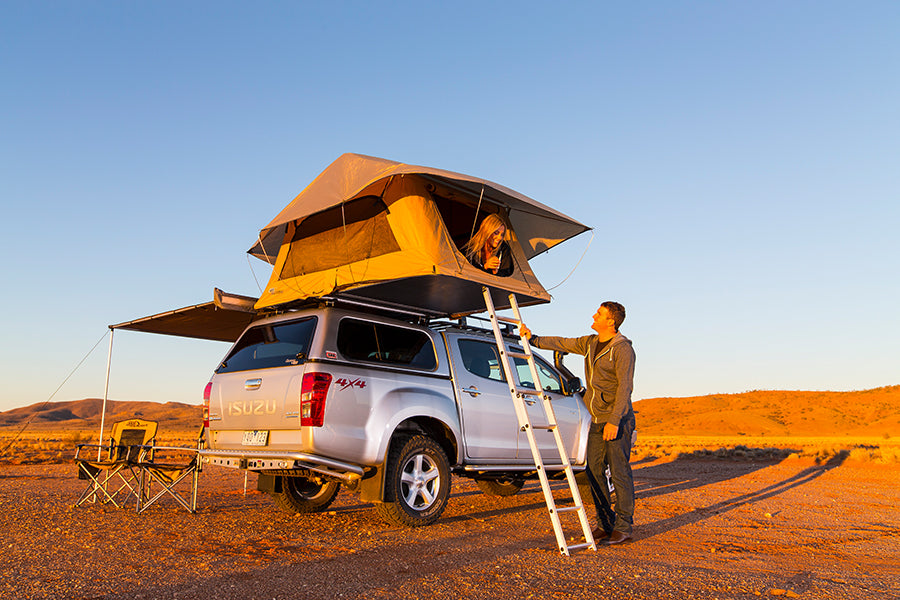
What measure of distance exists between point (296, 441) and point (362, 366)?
2.92 ft

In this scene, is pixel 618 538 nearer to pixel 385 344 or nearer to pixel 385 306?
pixel 385 344

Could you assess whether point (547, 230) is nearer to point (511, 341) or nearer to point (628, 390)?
point (511, 341)

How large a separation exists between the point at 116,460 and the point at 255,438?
3038 millimetres

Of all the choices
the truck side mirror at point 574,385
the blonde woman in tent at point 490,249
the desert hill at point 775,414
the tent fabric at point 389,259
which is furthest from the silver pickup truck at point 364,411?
the desert hill at point 775,414

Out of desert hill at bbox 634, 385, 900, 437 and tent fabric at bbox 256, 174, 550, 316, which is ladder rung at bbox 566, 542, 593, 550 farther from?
desert hill at bbox 634, 385, 900, 437

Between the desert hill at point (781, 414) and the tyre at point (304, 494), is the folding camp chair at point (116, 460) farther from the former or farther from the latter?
the desert hill at point (781, 414)

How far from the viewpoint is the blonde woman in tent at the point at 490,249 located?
6.77m

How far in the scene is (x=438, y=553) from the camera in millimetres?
5180

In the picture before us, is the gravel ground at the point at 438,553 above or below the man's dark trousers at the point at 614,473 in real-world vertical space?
below

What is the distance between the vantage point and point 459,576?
4402mm

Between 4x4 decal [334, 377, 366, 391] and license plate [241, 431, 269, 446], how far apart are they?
0.88 meters

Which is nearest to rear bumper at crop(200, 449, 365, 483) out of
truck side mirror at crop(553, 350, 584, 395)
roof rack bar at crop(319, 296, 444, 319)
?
roof rack bar at crop(319, 296, 444, 319)

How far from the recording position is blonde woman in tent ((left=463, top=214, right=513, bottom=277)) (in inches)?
267

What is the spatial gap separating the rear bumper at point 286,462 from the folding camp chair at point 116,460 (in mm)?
1922
